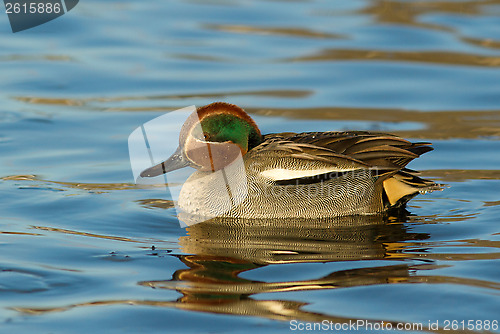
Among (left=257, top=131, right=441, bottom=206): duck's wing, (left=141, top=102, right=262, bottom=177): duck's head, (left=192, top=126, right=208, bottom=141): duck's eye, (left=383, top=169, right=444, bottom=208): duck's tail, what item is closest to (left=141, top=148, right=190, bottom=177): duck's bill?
(left=141, top=102, right=262, bottom=177): duck's head

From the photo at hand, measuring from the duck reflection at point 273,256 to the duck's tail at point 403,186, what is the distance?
0.54 ft

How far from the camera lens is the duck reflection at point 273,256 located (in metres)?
5.02

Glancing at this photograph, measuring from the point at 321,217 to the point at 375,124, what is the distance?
3215mm

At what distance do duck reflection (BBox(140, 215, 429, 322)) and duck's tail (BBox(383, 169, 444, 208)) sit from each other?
0.54 ft

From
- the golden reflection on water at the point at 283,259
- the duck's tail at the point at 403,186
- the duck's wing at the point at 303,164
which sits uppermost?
the duck's wing at the point at 303,164

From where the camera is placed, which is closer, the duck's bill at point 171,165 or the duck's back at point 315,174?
the duck's back at point 315,174

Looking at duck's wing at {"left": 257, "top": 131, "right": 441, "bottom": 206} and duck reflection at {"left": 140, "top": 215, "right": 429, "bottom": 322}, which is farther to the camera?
duck's wing at {"left": 257, "top": 131, "right": 441, "bottom": 206}

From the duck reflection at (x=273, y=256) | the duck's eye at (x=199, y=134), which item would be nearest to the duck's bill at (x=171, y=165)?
the duck's eye at (x=199, y=134)

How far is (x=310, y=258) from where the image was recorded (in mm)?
5742

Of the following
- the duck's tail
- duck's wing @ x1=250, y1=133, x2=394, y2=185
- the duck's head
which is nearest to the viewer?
duck's wing @ x1=250, y1=133, x2=394, y2=185

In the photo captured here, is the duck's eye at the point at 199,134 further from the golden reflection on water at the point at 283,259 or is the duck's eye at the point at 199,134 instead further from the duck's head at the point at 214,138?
the golden reflection on water at the point at 283,259

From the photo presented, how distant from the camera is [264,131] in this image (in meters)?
9.34

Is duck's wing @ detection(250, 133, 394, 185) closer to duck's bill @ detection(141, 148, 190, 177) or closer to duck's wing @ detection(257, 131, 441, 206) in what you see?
duck's wing @ detection(257, 131, 441, 206)

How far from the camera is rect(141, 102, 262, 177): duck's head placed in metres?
6.69
